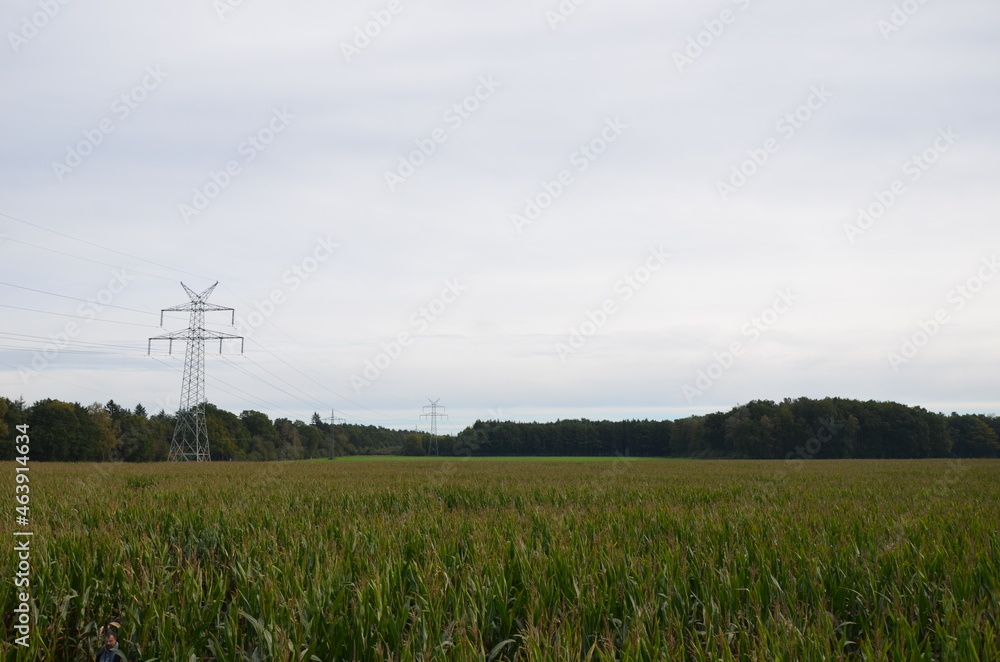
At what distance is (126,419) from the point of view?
325 ft

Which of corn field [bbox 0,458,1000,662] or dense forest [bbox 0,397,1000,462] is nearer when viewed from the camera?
corn field [bbox 0,458,1000,662]

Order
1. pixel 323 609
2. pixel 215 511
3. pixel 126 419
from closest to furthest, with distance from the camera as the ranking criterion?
pixel 323 609, pixel 215 511, pixel 126 419

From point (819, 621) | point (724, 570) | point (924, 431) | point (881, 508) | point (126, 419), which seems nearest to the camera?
point (819, 621)

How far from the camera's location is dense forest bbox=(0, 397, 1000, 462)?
74.1 metres

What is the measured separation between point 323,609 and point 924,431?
135807 millimetres

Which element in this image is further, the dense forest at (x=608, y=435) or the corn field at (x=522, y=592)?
the dense forest at (x=608, y=435)

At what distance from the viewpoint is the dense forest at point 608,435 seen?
2918 inches

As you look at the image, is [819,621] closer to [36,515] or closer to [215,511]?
[215,511]

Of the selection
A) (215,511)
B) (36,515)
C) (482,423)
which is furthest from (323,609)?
(482,423)

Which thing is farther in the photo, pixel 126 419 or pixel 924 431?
pixel 924 431

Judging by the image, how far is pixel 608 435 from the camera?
161000 millimetres

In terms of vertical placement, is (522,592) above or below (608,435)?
above

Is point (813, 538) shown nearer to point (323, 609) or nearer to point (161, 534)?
point (323, 609)

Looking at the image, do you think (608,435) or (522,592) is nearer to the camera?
(522,592)
